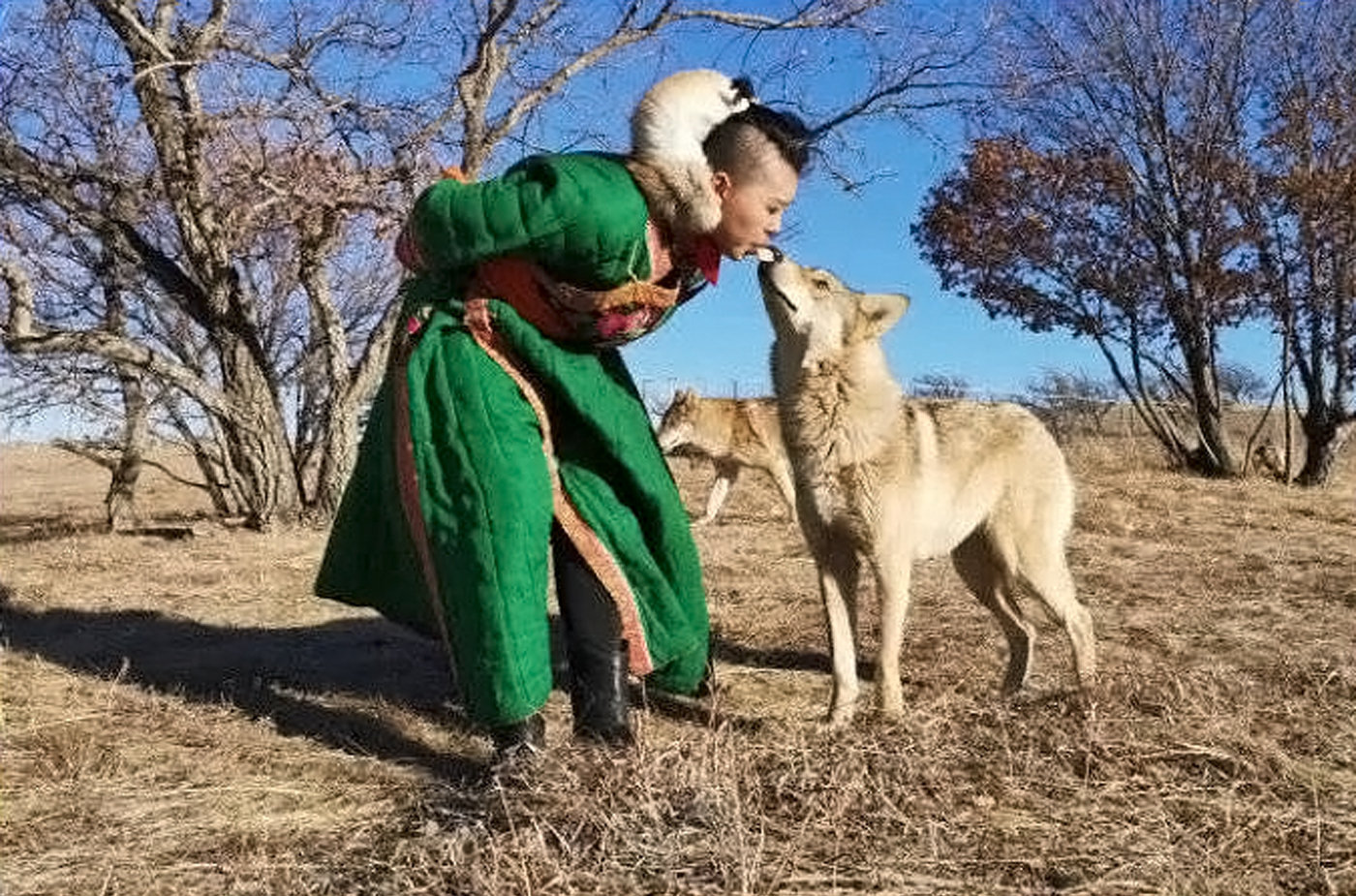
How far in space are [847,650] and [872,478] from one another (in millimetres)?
586

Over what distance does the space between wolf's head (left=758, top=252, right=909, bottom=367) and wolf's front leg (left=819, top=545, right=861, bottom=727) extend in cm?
71

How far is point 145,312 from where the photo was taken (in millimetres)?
10391

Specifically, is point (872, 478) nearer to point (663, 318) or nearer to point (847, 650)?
point (847, 650)

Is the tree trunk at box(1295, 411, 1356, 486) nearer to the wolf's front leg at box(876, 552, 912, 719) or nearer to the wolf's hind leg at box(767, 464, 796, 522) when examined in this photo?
the wolf's hind leg at box(767, 464, 796, 522)

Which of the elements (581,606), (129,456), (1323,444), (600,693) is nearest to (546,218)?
(581,606)

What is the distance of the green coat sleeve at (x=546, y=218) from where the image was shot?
9.86 feet

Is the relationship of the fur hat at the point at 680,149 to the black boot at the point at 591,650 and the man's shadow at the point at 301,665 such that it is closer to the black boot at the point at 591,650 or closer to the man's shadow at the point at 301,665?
the black boot at the point at 591,650

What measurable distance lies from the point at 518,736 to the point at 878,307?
2.13 m

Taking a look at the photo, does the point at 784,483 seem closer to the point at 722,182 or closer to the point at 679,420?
the point at 679,420

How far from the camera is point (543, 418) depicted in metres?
3.41

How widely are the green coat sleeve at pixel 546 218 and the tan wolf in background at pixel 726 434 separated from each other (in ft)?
27.8

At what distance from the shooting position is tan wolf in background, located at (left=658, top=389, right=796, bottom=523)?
11.9m

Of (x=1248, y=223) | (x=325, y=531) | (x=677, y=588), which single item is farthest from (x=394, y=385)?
(x=1248, y=223)

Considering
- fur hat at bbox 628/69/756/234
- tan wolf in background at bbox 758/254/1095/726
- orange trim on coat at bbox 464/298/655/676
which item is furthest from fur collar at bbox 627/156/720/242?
tan wolf in background at bbox 758/254/1095/726
